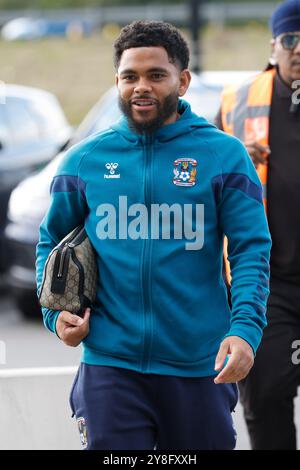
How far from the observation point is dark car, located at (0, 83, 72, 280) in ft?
35.2

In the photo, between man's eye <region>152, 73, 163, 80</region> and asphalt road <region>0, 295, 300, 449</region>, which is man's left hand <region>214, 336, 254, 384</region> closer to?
man's eye <region>152, 73, 163, 80</region>

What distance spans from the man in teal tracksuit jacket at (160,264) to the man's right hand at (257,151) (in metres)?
0.90

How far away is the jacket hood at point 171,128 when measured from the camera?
3629mm

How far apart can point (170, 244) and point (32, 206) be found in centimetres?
550

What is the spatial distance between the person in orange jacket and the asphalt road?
2.93m

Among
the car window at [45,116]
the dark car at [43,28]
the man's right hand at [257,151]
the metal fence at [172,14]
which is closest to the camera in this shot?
the man's right hand at [257,151]

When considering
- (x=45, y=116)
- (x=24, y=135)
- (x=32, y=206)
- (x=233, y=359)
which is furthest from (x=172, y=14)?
(x=233, y=359)

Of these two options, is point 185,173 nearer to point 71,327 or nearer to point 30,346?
point 71,327

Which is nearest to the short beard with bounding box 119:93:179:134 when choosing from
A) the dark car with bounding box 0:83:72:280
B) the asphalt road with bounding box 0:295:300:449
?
the asphalt road with bounding box 0:295:300:449

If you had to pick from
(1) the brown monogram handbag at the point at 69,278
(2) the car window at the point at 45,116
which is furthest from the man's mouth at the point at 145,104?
(2) the car window at the point at 45,116

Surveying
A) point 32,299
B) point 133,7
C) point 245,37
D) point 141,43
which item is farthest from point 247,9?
point 141,43

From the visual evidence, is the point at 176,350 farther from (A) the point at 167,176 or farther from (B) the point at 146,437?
(A) the point at 167,176

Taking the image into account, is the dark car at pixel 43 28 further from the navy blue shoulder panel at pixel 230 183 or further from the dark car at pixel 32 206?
the navy blue shoulder panel at pixel 230 183

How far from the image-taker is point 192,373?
361cm
